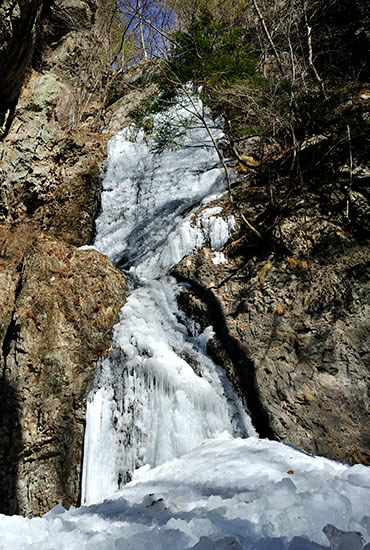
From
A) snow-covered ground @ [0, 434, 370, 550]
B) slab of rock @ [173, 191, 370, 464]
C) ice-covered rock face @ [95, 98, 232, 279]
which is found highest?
ice-covered rock face @ [95, 98, 232, 279]

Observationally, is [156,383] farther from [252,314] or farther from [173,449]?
[252,314]

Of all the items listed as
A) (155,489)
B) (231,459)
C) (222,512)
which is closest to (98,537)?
(222,512)

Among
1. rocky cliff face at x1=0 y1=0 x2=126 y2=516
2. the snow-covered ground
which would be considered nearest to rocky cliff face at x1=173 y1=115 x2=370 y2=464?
rocky cliff face at x1=0 y1=0 x2=126 y2=516

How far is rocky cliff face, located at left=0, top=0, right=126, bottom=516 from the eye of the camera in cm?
312

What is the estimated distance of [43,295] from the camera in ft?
13.1

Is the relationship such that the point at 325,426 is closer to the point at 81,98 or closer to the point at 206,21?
the point at 206,21

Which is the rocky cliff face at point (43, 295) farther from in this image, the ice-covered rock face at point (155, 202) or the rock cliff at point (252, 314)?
the ice-covered rock face at point (155, 202)

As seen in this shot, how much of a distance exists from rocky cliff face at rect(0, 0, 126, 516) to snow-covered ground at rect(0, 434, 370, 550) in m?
1.87

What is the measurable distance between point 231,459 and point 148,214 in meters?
5.61

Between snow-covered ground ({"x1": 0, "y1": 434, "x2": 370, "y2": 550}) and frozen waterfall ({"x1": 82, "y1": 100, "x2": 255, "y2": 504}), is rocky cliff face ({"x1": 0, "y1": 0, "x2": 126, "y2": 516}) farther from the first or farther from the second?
snow-covered ground ({"x1": 0, "y1": 434, "x2": 370, "y2": 550})

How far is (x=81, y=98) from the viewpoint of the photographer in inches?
399

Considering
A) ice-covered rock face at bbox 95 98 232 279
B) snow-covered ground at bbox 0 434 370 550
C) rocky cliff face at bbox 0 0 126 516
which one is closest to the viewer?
snow-covered ground at bbox 0 434 370 550

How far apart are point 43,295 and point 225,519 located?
3.55m

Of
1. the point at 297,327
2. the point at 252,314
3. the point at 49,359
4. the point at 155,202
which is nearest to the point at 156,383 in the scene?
the point at 49,359
